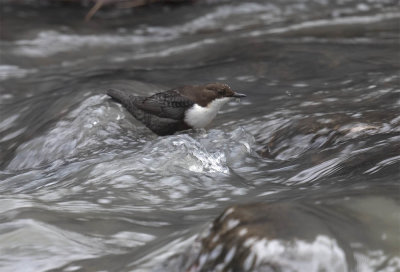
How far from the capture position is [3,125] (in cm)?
579

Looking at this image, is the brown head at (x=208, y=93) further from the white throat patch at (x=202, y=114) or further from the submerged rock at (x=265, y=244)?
the submerged rock at (x=265, y=244)

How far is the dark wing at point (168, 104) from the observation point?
5312 mm

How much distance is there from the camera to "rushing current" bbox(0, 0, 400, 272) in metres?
2.63

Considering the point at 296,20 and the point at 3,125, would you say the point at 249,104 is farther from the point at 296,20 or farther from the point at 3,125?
the point at 296,20

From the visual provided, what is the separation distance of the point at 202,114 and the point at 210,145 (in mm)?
397

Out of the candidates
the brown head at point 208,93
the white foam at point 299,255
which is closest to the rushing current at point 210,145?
the white foam at point 299,255

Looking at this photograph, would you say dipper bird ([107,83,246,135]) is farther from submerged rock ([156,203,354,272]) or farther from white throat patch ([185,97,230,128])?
submerged rock ([156,203,354,272])

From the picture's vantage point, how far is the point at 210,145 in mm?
4895

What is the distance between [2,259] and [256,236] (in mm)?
1083

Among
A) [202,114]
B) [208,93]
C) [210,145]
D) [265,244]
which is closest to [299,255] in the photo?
[265,244]

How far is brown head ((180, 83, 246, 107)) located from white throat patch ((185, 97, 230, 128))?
28 mm

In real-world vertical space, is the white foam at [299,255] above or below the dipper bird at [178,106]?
below

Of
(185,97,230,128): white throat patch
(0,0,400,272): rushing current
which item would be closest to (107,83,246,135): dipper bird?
(185,97,230,128): white throat patch

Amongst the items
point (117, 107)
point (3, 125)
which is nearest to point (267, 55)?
point (117, 107)
